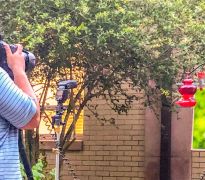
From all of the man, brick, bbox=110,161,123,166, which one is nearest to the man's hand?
the man

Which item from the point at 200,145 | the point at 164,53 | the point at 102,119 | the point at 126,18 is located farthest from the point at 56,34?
the point at 200,145

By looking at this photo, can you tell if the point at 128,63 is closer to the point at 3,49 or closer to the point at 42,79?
the point at 42,79

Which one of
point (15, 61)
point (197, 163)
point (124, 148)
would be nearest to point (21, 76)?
point (15, 61)

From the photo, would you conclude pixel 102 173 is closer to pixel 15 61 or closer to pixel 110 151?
pixel 110 151

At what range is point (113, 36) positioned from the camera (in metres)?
6.72

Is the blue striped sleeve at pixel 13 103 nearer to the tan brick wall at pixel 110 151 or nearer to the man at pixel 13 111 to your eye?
the man at pixel 13 111

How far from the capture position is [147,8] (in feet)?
23.5

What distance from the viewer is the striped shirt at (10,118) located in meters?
2.19

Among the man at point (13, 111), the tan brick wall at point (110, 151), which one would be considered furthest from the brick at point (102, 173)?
the man at point (13, 111)

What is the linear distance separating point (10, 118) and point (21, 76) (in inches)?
6.2

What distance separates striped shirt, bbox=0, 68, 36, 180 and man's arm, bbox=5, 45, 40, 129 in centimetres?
2

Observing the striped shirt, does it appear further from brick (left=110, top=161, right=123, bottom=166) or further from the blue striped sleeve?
brick (left=110, top=161, right=123, bottom=166)

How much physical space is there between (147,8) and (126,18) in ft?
1.41

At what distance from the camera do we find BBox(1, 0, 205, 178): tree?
6719mm
